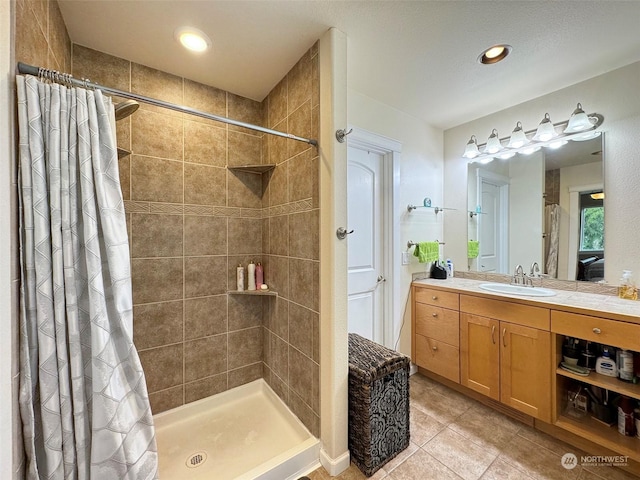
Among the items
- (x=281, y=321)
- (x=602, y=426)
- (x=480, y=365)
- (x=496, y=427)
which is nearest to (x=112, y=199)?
(x=281, y=321)

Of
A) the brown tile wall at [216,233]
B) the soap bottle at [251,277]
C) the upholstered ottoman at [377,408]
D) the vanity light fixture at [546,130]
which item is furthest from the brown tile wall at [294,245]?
the vanity light fixture at [546,130]

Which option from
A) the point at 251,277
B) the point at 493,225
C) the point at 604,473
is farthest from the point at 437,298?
the point at 251,277

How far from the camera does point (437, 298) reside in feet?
7.22

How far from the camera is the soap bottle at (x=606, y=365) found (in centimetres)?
148

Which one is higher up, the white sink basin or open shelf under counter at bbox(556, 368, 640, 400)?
the white sink basin

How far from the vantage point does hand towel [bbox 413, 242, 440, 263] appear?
7.73 feet

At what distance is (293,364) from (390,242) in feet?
4.20

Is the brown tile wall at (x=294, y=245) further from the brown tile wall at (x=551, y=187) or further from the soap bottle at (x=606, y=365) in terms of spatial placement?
the brown tile wall at (x=551, y=187)

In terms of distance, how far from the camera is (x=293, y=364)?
171cm

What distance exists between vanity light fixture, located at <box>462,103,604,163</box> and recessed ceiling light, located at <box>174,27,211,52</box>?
7.57 ft

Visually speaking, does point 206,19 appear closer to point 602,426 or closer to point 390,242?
point 390,242

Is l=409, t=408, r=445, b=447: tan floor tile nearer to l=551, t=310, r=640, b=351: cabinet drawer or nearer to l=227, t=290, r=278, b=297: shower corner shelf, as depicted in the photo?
l=551, t=310, r=640, b=351: cabinet drawer


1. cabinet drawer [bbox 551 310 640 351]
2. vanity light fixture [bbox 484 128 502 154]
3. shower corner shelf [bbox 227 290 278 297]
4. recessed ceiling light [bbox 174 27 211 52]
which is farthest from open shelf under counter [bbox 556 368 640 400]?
recessed ceiling light [bbox 174 27 211 52]

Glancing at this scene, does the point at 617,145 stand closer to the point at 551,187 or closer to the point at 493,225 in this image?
the point at 551,187
